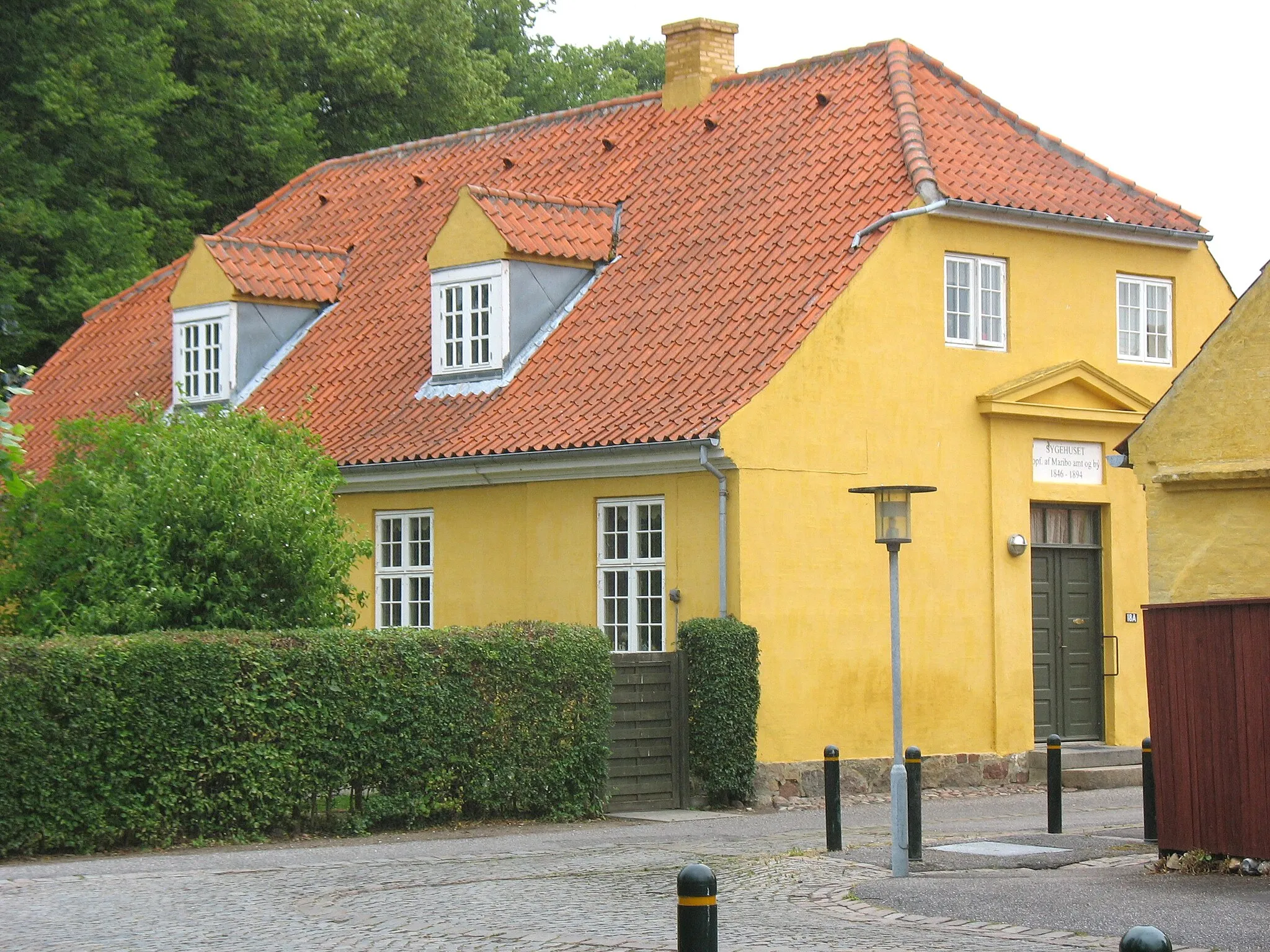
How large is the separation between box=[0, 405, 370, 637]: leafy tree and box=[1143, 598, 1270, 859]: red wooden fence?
8.74 metres

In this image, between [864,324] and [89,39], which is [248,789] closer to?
[864,324]

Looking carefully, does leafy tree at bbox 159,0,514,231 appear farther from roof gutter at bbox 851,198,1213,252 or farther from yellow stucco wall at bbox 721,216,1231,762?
yellow stucco wall at bbox 721,216,1231,762

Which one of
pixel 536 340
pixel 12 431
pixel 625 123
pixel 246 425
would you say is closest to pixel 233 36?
pixel 625 123

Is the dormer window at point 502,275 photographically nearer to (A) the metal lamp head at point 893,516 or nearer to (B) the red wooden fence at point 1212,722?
(A) the metal lamp head at point 893,516

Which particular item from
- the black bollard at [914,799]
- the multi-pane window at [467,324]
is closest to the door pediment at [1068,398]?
the multi-pane window at [467,324]

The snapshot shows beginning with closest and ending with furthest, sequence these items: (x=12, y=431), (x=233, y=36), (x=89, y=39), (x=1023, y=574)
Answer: (x=12, y=431) < (x=1023, y=574) < (x=89, y=39) < (x=233, y=36)

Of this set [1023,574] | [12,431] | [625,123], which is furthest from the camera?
[625,123]

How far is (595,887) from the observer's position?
45.4 feet

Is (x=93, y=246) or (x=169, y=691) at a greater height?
(x=93, y=246)

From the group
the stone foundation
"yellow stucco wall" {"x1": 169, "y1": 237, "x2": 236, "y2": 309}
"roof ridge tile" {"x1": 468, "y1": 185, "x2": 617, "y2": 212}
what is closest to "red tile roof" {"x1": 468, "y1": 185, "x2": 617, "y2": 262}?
"roof ridge tile" {"x1": 468, "y1": 185, "x2": 617, "y2": 212}

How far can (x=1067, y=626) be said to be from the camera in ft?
76.6

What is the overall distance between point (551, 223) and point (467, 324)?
1.63 meters

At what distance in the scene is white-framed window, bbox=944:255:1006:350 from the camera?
2252cm

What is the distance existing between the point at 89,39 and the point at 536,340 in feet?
44.4
